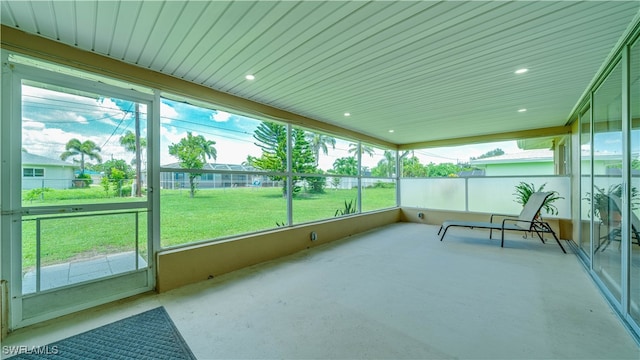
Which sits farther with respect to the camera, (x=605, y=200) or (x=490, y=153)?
(x=490, y=153)

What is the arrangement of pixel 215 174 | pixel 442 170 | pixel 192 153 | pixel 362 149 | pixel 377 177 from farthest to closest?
pixel 442 170, pixel 377 177, pixel 362 149, pixel 192 153, pixel 215 174

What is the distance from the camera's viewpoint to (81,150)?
229 cm

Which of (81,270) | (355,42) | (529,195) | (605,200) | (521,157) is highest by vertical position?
(355,42)

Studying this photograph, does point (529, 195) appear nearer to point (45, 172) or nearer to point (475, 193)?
point (475, 193)

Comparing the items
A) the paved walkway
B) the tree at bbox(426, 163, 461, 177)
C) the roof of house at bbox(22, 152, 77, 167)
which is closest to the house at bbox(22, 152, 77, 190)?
the roof of house at bbox(22, 152, 77, 167)

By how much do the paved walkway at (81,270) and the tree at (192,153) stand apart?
1.12m

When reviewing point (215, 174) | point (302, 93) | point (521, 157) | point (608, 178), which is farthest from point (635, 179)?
point (521, 157)

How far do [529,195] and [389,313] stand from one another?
5.27 metres

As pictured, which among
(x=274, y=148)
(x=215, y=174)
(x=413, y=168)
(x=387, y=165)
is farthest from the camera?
(x=387, y=165)

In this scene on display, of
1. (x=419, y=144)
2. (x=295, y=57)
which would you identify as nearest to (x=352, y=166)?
(x=419, y=144)

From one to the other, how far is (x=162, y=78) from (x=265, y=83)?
1.11m

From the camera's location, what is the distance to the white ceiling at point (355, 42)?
5.39 ft

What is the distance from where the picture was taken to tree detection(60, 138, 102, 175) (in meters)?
2.23

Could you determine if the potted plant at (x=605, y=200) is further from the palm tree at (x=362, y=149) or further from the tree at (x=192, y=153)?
the tree at (x=192, y=153)
